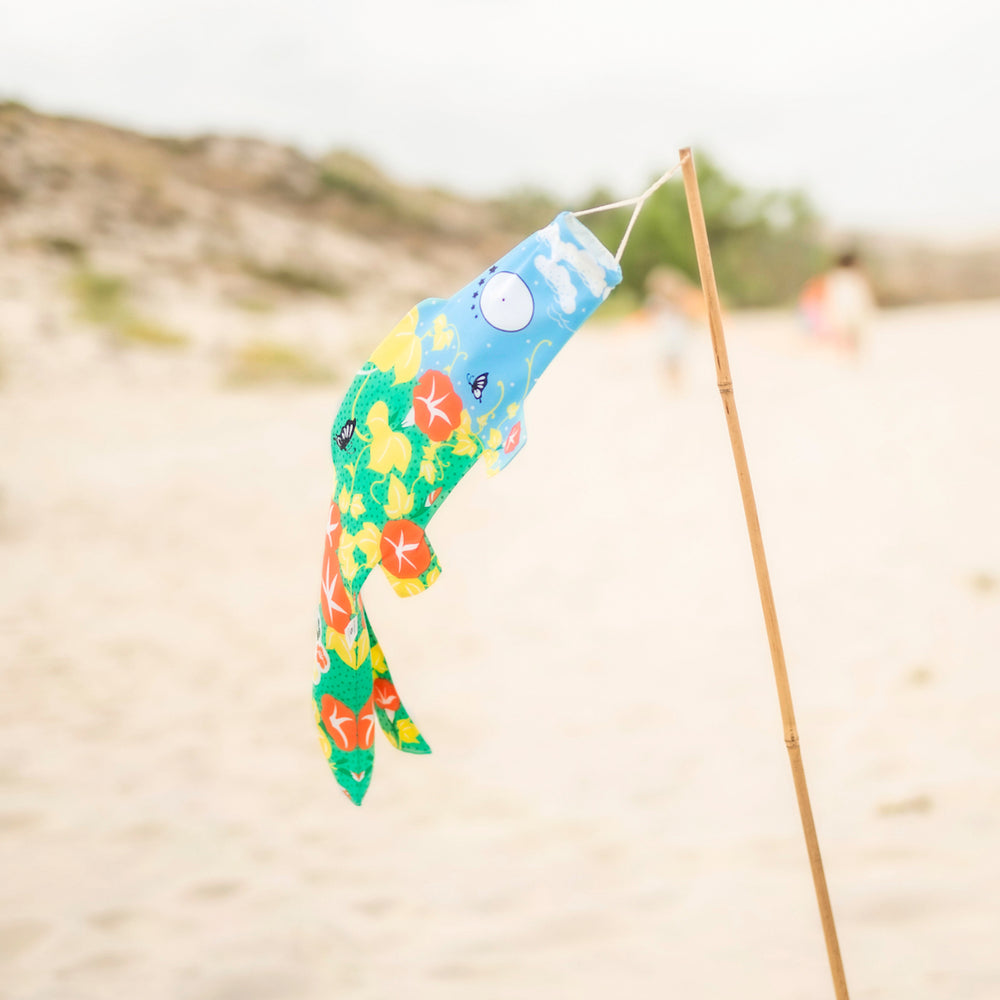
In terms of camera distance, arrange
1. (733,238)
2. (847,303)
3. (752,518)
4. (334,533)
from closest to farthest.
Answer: (752,518) < (334,533) < (847,303) < (733,238)

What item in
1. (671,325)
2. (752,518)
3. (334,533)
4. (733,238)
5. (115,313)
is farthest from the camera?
(733,238)

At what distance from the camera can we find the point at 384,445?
133 cm

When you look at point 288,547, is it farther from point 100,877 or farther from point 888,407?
point 888,407

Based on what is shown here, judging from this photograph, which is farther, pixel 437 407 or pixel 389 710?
pixel 389 710

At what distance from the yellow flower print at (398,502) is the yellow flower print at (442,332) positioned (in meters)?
0.19

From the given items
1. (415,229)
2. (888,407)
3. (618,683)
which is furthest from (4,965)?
(415,229)

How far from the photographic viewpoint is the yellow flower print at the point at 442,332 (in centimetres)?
132

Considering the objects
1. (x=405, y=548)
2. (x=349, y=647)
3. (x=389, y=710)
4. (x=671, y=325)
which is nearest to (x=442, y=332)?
(x=405, y=548)

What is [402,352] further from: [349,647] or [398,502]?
[349,647]

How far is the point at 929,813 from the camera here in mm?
2365

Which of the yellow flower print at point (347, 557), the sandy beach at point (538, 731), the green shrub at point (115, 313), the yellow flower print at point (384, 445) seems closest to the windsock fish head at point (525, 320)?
the yellow flower print at point (384, 445)

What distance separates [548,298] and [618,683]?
97.0 inches

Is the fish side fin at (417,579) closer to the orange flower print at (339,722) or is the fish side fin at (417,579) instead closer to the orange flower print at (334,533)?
the orange flower print at (334,533)

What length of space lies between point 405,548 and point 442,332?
0.31m
